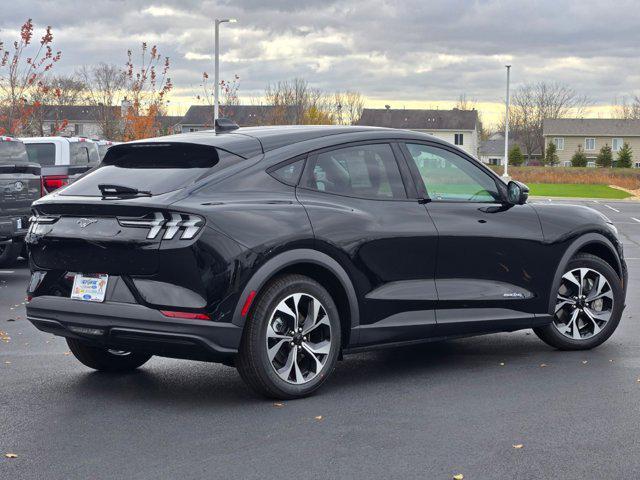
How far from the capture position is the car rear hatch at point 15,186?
1370cm

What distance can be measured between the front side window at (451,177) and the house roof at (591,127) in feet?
396

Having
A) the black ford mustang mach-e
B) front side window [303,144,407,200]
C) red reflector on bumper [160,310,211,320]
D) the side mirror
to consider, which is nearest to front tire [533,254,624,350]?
the black ford mustang mach-e

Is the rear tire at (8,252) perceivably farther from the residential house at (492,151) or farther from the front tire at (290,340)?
the residential house at (492,151)

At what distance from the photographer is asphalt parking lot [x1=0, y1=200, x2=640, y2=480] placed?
5.07m

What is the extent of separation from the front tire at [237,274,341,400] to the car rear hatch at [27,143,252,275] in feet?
2.16

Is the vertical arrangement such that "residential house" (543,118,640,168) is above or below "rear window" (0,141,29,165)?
above

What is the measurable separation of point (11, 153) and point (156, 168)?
27.5 ft

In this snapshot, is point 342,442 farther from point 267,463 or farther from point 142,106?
point 142,106

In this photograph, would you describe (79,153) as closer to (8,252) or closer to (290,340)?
(8,252)

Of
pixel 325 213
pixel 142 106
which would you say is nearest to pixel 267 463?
pixel 325 213

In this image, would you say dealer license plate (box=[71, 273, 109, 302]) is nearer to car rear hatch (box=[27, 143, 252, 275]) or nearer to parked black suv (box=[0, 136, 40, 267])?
car rear hatch (box=[27, 143, 252, 275])

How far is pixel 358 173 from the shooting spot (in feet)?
23.2

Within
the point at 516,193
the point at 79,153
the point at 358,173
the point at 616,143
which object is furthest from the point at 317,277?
the point at 616,143

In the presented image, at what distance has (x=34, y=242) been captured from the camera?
22.0 feet
